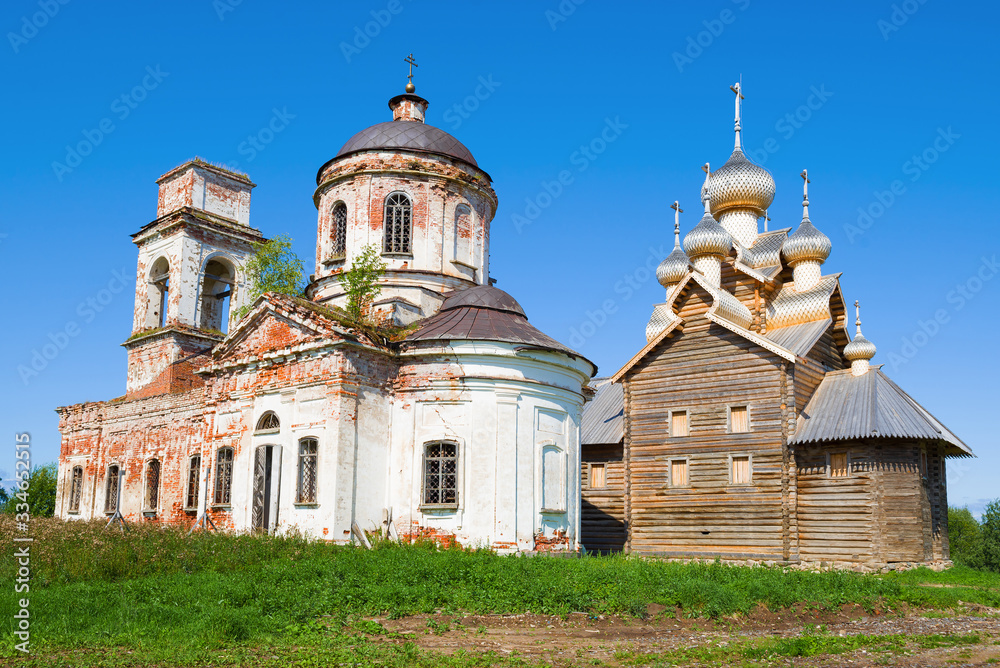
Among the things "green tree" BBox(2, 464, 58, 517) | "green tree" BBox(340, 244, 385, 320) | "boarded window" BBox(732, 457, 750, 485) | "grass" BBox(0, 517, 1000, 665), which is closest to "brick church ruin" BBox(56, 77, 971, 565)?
"boarded window" BBox(732, 457, 750, 485)

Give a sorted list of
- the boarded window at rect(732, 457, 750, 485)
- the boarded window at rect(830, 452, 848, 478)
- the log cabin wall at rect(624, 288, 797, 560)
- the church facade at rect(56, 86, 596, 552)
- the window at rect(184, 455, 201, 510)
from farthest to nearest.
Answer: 1. the window at rect(184, 455, 201, 510)
2. the boarded window at rect(732, 457, 750, 485)
3. the log cabin wall at rect(624, 288, 797, 560)
4. the boarded window at rect(830, 452, 848, 478)
5. the church facade at rect(56, 86, 596, 552)

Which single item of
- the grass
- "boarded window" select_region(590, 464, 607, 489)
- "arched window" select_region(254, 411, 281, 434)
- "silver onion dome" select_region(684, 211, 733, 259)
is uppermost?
"silver onion dome" select_region(684, 211, 733, 259)

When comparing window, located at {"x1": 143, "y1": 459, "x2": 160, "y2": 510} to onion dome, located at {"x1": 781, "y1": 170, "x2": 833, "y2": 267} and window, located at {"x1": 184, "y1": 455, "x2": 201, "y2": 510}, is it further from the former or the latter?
onion dome, located at {"x1": 781, "y1": 170, "x2": 833, "y2": 267}

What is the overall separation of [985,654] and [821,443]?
40.0 feet

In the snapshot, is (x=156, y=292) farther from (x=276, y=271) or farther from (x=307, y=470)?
(x=307, y=470)

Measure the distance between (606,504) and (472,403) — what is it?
31.7 ft

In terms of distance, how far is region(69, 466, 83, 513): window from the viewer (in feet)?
96.5

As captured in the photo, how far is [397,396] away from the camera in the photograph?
18938 mm

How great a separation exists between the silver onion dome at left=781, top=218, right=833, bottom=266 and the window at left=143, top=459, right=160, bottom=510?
813 inches

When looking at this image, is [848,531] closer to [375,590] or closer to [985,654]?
[985,654]

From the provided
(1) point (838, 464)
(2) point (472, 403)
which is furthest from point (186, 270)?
(1) point (838, 464)

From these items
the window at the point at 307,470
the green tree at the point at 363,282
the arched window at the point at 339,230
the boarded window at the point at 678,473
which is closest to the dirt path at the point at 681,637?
the window at the point at 307,470

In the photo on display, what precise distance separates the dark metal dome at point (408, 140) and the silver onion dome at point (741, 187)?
10.3 m

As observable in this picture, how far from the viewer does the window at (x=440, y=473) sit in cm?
1827
